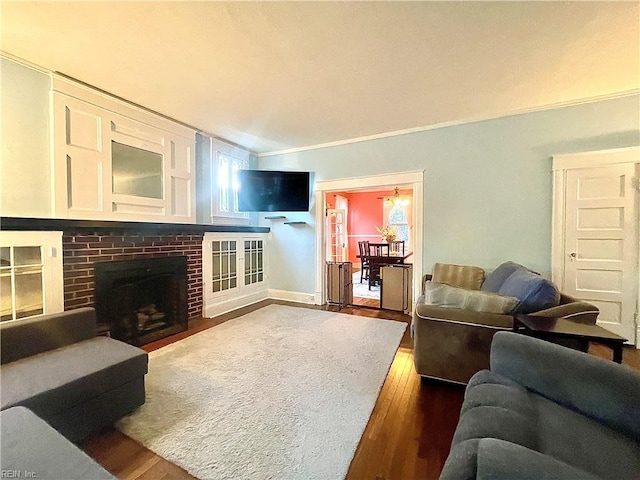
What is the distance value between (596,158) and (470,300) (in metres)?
2.41

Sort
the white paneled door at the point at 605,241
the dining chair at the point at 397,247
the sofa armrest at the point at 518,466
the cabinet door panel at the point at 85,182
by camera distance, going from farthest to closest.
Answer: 1. the dining chair at the point at 397,247
2. the white paneled door at the point at 605,241
3. the cabinet door panel at the point at 85,182
4. the sofa armrest at the point at 518,466

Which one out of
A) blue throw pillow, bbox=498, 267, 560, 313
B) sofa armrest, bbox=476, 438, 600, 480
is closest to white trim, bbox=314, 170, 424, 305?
blue throw pillow, bbox=498, 267, 560, 313

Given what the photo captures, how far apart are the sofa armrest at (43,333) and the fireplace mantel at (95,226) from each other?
84cm

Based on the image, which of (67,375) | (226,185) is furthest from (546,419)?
(226,185)

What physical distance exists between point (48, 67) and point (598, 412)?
4339mm

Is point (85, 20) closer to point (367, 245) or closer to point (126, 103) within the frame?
point (126, 103)

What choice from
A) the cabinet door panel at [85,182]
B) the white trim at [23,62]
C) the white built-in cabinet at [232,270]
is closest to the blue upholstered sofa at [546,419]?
the cabinet door panel at [85,182]

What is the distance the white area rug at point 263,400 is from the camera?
1492 millimetres

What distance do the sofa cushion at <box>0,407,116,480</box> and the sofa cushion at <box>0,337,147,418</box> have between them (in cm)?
30

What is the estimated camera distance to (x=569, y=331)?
1550 millimetres

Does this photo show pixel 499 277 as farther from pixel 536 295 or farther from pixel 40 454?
pixel 40 454

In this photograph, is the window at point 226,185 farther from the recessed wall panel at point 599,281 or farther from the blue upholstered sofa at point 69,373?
the recessed wall panel at point 599,281

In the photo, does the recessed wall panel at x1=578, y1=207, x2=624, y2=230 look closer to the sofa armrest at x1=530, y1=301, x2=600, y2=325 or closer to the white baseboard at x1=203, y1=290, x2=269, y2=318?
the sofa armrest at x1=530, y1=301, x2=600, y2=325

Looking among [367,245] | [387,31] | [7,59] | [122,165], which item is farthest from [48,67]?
[367,245]
